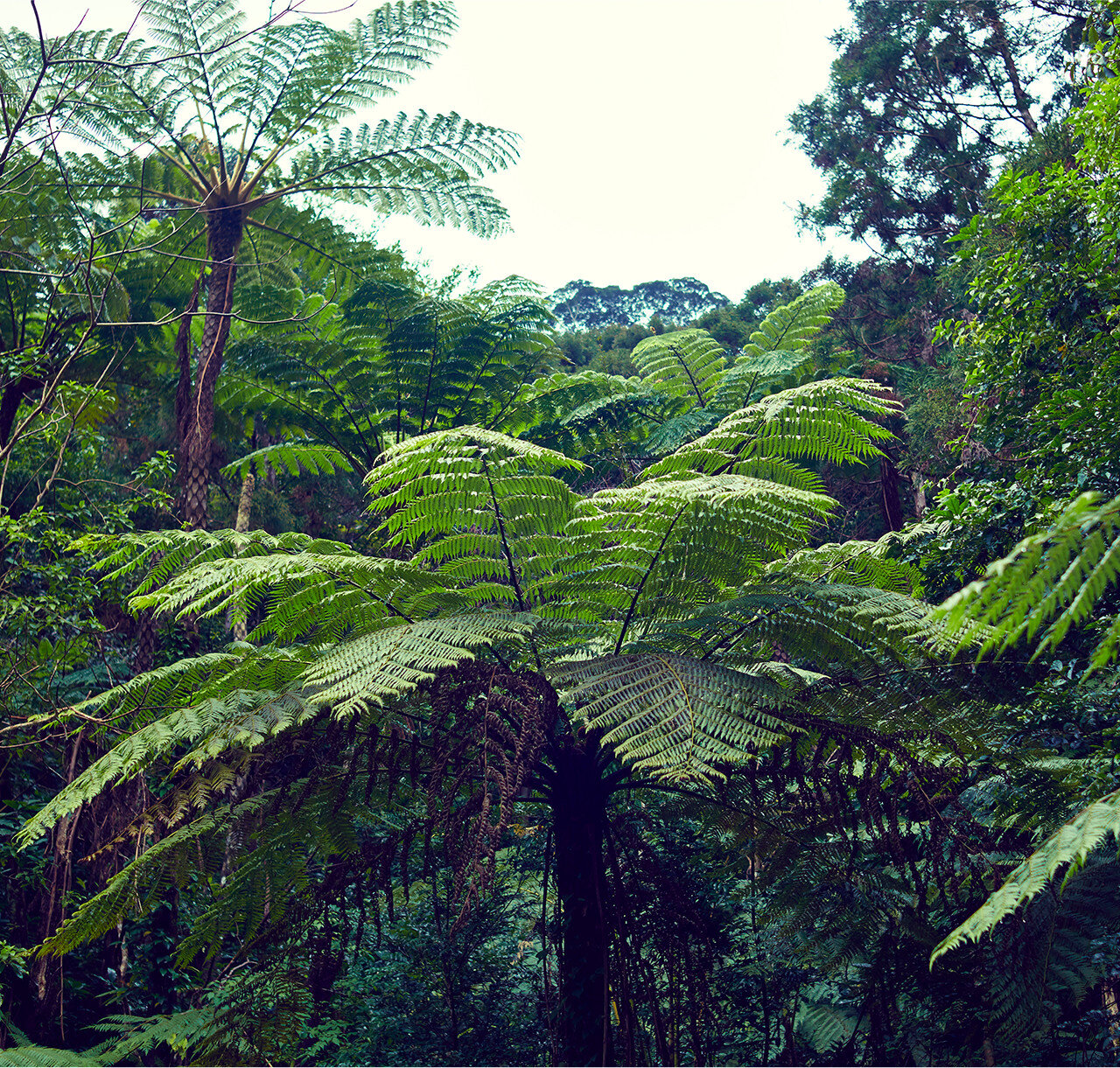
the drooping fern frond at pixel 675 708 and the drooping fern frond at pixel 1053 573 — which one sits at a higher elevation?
the drooping fern frond at pixel 1053 573

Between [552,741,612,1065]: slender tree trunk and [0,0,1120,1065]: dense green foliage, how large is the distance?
2cm

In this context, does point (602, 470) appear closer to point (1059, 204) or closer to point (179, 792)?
point (1059, 204)

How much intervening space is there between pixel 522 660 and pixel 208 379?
10.9 feet

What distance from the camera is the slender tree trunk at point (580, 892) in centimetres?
277

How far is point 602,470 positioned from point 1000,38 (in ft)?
41.2

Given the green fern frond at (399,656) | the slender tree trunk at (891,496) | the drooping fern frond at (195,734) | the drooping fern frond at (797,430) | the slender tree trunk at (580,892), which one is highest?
the slender tree trunk at (891,496)

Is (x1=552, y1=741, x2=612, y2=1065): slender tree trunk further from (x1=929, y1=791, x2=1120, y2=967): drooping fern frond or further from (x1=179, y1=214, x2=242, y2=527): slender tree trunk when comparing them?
(x1=179, y1=214, x2=242, y2=527): slender tree trunk

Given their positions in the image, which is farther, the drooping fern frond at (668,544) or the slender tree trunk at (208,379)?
the slender tree trunk at (208,379)

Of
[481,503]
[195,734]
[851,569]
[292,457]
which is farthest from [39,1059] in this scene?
[851,569]

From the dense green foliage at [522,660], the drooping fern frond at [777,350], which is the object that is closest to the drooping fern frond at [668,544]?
the dense green foliage at [522,660]

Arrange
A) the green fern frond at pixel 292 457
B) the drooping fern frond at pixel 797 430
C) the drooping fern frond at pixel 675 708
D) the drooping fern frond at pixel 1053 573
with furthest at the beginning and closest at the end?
1. the green fern frond at pixel 292 457
2. the drooping fern frond at pixel 797 430
3. the drooping fern frond at pixel 675 708
4. the drooping fern frond at pixel 1053 573

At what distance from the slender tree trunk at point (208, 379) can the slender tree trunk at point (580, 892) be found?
2.96m

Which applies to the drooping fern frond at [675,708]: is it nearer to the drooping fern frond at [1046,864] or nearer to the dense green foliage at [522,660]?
the dense green foliage at [522,660]

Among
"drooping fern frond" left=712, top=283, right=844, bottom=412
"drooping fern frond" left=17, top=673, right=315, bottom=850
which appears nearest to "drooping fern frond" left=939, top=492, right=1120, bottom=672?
"drooping fern frond" left=17, top=673, right=315, bottom=850
